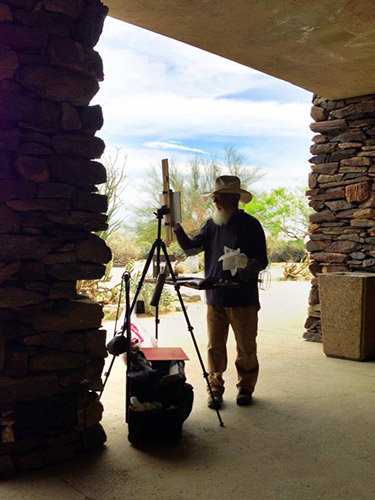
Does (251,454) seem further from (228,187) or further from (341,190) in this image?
(341,190)

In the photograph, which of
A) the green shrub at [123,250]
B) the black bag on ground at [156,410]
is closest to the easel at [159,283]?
the black bag on ground at [156,410]

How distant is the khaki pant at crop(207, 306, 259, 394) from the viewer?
421 centimetres

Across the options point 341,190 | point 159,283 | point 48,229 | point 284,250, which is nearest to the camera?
point 48,229

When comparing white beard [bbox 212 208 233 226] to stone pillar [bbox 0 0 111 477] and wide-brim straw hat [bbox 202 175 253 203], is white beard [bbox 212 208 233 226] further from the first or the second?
stone pillar [bbox 0 0 111 477]

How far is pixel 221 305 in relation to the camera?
4.21 m

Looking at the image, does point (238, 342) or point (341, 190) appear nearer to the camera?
point (238, 342)

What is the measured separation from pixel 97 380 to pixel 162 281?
2.20 feet

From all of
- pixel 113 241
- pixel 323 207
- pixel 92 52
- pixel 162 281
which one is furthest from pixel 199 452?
pixel 113 241

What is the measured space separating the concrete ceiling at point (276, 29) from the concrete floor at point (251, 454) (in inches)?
101

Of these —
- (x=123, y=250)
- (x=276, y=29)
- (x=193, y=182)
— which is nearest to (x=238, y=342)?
(x=276, y=29)

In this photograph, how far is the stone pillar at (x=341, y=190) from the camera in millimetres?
6117

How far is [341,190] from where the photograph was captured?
632 centimetres

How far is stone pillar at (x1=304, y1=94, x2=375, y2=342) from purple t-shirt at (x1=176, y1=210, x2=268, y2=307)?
2209 millimetres

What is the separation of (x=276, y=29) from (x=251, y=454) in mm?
2829
